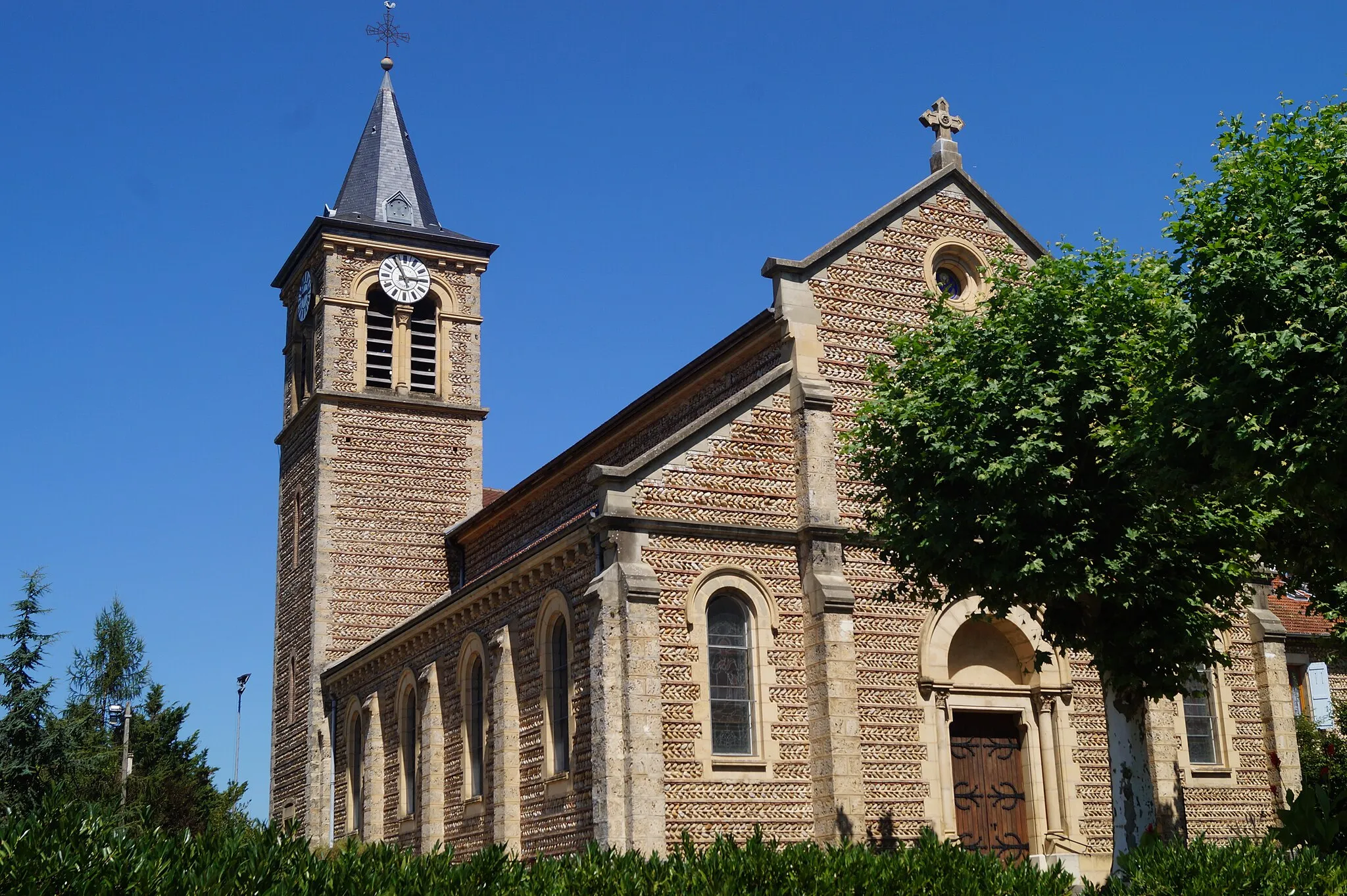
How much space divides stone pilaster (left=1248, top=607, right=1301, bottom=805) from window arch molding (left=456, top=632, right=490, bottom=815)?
14866 millimetres

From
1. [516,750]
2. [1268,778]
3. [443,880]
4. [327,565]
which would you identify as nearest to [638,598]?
[516,750]

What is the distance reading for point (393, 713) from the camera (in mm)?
31734

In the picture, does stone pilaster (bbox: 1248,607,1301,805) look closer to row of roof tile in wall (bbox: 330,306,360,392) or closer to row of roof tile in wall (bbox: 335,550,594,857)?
row of roof tile in wall (bbox: 335,550,594,857)

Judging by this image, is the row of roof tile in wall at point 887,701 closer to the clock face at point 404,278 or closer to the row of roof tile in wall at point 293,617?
the row of roof tile in wall at point 293,617

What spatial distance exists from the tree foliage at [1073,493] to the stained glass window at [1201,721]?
6.73 meters

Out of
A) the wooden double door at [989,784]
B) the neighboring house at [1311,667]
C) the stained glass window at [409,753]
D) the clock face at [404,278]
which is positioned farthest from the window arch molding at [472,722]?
the neighboring house at [1311,667]

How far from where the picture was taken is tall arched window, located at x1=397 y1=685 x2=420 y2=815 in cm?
3049

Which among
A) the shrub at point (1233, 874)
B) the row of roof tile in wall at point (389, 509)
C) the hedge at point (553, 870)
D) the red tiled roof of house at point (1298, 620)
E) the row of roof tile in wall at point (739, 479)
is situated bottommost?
the shrub at point (1233, 874)

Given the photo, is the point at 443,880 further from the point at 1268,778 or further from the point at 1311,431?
the point at 1268,778

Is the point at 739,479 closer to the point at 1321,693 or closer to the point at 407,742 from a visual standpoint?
the point at 407,742

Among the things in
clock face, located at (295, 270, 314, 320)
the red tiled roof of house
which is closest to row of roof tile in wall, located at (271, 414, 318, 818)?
clock face, located at (295, 270, 314, 320)

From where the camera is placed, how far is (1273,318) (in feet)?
50.0

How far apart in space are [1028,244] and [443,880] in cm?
2039

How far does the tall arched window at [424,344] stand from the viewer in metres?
40.2
